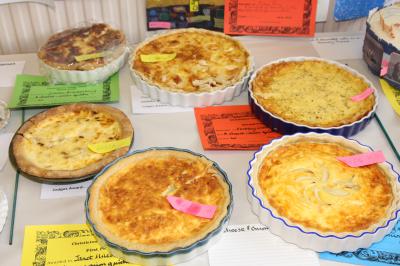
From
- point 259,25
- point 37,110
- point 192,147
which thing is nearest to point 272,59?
point 259,25

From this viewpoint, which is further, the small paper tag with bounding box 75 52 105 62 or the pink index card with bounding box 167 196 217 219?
the small paper tag with bounding box 75 52 105 62

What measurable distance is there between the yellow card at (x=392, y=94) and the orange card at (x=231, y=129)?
0.35 metres

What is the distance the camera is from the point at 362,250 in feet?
3.18

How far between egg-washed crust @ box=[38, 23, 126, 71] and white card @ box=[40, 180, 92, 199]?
1.31 feet

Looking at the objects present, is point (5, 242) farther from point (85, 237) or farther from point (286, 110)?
point (286, 110)

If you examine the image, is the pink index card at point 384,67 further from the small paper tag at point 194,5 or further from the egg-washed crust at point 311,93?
the small paper tag at point 194,5

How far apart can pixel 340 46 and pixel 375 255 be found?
2.71 feet

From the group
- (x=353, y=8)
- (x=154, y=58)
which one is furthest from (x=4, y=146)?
(x=353, y=8)

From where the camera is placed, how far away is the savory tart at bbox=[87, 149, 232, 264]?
3.09 feet

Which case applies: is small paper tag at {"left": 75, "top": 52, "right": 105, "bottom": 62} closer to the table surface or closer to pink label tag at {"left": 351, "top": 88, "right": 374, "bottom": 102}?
the table surface

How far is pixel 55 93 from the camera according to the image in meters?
1.36

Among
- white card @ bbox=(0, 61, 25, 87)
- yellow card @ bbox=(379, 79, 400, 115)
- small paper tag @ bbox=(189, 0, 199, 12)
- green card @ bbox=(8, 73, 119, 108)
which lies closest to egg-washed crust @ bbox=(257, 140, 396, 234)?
yellow card @ bbox=(379, 79, 400, 115)

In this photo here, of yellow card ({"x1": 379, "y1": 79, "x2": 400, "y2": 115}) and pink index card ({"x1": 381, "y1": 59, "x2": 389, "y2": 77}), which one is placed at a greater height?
pink index card ({"x1": 381, "y1": 59, "x2": 389, "y2": 77})

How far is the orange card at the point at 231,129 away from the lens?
1222 millimetres
